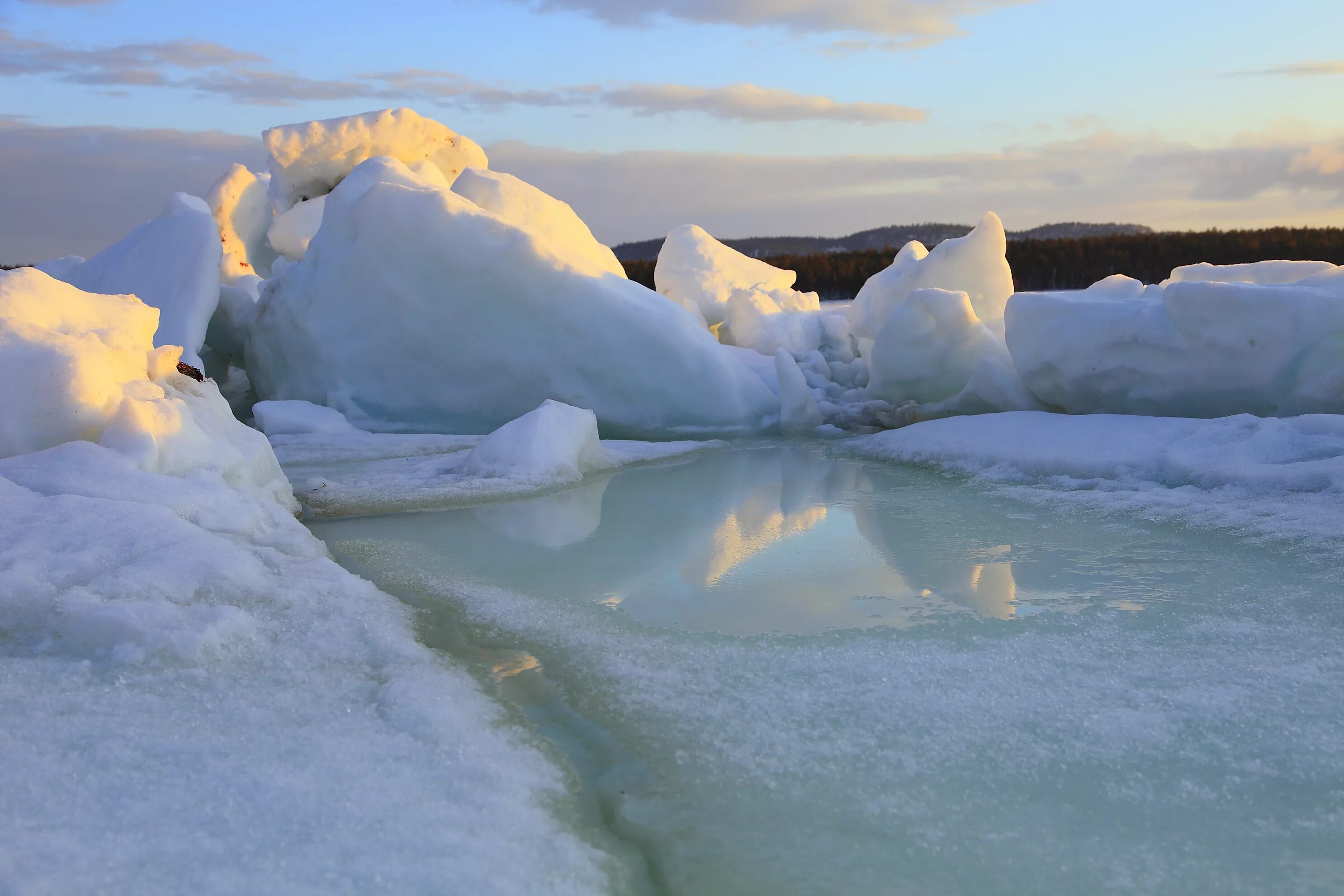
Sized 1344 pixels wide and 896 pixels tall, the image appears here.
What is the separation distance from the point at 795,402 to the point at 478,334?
7.10 ft

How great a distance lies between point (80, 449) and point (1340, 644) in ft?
11.3

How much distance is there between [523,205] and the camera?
8.03 m

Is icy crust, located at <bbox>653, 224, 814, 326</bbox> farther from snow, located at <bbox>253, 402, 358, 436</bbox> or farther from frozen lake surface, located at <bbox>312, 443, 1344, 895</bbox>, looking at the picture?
frozen lake surface, located at <bbox>312, 443, 1344, 895</bbox>

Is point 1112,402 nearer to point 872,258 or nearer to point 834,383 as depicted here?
point 834,383

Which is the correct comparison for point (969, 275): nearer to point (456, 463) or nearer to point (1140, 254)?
point (456, 463)

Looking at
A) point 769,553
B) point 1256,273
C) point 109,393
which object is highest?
point 1256,273

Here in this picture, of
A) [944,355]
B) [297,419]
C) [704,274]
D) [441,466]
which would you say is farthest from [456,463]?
[704,274]

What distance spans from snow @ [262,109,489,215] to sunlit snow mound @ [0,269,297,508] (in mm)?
5647

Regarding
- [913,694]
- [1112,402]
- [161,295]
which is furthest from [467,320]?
[913,694]

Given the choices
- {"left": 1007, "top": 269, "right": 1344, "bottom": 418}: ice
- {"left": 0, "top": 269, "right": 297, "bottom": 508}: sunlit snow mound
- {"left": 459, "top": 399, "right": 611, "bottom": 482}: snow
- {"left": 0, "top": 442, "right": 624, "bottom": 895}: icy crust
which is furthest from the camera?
{"left": 459, "top": 399, "right": 611, "bottom": 482}: snow

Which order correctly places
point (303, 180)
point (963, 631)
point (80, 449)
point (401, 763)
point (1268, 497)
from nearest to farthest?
1. point (401, 763)
2. point (963, 631)
3. point (80, 449)
4. point (1268, 497)
5. point (303, 180)

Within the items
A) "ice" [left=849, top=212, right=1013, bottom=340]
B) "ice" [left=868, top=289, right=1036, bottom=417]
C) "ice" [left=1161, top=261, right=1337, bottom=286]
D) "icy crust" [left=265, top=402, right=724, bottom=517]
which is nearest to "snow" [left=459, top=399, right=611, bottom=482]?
"icy crust" [left=265, top=402, right=724, bottom=517]

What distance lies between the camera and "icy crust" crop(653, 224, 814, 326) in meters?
12.4

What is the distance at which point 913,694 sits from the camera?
2174 mm
